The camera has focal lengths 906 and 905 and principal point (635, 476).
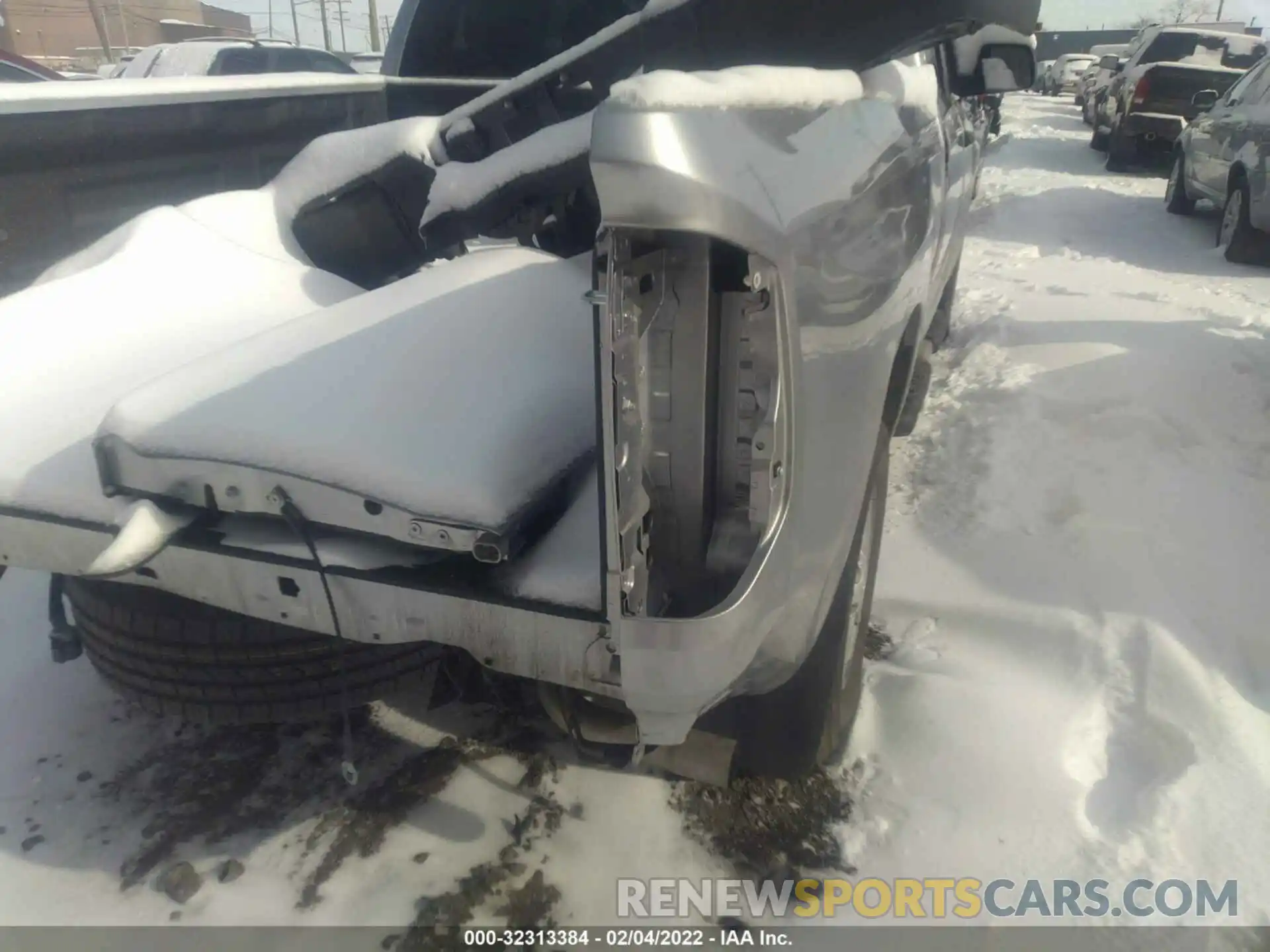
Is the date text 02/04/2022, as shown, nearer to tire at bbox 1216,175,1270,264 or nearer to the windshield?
tire at bbox 1216,175,1270,264

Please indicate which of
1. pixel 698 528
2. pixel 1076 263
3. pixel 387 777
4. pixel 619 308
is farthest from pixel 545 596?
pixel 1076 263

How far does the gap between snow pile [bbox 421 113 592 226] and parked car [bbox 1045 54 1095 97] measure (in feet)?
101

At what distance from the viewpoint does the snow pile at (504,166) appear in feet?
8.07

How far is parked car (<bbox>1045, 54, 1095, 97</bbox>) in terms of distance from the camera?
28.2 m

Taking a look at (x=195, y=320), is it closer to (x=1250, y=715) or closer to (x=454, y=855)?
(x=454, y=855)

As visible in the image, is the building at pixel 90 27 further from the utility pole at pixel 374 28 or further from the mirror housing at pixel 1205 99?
the mirror housing at pixel 1205 99

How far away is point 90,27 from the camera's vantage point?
41250 millimetres

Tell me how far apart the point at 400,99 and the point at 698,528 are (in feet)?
13.3

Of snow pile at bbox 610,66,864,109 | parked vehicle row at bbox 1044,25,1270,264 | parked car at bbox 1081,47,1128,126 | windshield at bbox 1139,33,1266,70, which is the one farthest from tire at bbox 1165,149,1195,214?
snow pile at bbox 610,66,864,109

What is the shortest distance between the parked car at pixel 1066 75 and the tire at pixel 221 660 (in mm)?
31740

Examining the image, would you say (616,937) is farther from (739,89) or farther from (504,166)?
(504,166)

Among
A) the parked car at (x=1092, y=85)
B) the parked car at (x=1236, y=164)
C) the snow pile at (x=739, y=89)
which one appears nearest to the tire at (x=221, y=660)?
the snow pile at (x=739, y=89)

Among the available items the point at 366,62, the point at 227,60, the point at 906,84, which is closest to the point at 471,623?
the point at 906,84

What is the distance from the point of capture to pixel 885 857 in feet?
7.07
